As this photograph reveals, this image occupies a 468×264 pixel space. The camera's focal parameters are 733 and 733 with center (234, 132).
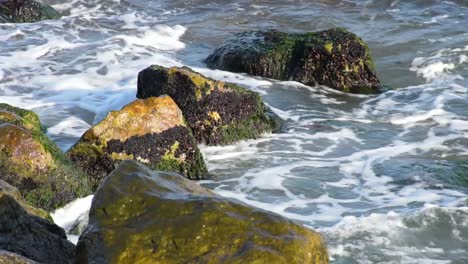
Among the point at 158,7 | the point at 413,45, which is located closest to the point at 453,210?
the point at 413,45

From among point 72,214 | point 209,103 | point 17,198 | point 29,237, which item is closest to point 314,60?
point 209,103

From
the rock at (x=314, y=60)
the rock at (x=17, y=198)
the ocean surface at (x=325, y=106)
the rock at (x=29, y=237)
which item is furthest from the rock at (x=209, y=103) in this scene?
the rock at (x=29, y=237)

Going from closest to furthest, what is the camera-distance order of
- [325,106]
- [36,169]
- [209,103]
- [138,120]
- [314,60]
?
[36,169] → [138,120] → [209,103] → [325,106] → [314,60]

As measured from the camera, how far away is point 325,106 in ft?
30.6

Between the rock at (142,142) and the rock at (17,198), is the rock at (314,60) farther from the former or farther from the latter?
the rock at (17,198)

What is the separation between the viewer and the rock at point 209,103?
294 inches

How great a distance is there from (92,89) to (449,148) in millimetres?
4774

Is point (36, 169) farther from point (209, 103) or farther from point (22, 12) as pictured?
point (22, 12)

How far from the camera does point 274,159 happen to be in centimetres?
745

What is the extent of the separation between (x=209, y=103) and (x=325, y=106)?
2300mm

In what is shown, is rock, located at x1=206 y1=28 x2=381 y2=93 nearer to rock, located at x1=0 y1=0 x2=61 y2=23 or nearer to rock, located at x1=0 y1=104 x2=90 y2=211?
rock, located at x1=0 y1=104 x2=90 y2=211

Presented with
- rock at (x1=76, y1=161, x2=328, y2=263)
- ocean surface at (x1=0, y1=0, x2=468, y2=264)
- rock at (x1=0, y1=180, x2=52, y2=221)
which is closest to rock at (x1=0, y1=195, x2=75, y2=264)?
rock at (x1=0, y1=180, x2=52, y2=221)

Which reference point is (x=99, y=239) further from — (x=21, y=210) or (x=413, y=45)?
(x=413, y=45)

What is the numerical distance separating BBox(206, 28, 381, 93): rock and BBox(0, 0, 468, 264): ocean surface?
0.72 ft
